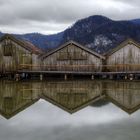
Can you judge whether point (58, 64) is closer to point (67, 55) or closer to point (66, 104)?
point (67, 55)

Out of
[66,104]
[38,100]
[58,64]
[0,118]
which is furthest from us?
[58,64]

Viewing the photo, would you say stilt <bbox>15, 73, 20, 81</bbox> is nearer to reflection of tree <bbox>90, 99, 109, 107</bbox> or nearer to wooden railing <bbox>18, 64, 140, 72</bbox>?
wooden railing <bbox>18, 64, 140, 72</bbox>

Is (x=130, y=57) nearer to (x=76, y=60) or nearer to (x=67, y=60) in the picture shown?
(x=76, y=60)

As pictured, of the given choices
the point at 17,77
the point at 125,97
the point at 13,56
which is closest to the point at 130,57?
the point at 17,77

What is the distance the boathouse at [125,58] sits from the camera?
54.8 m

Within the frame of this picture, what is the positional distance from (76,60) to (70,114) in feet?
96.1

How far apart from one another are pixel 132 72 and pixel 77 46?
8.02 meters

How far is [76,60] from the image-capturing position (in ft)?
183

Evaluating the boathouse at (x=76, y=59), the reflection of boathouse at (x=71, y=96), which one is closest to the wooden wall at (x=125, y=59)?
the boathouse at (x=76, y=59)

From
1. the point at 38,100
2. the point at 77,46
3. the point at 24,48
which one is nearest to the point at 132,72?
the point at 77,46

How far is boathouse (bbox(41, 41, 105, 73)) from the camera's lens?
2176 inches

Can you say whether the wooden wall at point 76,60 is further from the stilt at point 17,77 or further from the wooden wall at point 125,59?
the stilt at point 17,77

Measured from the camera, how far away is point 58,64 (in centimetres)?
5603

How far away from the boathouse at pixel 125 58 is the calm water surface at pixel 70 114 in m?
14.9
